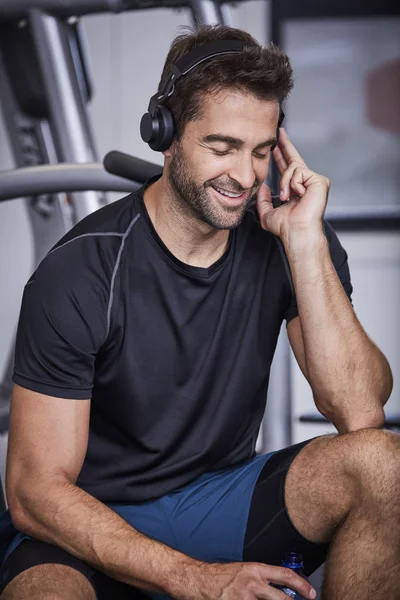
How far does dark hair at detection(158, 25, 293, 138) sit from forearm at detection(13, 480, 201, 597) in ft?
2.13

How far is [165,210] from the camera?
5.39 feet

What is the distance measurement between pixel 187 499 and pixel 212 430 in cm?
13

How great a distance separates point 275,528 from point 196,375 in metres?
0.29

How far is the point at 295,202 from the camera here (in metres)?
1.70

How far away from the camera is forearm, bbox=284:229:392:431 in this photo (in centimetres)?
162

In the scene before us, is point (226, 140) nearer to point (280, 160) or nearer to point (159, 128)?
point (159, 128)

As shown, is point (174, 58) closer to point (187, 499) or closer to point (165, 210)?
point (165, 210)

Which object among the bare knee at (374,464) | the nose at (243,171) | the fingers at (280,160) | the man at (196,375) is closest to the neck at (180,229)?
the man at (196,375)

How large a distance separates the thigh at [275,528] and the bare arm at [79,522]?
194 mm

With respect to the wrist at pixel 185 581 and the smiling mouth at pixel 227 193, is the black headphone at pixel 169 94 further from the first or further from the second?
the wrist at pixel 185 581

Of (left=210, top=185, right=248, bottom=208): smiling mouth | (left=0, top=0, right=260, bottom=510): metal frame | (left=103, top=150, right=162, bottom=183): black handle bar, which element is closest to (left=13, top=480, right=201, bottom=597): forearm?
(left=210, top=185, right=248, bottom=208): smiling mouth

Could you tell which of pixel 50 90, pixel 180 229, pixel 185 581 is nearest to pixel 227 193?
pixel 180 229

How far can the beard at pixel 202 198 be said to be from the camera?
1591mm

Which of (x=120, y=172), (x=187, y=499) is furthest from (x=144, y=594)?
(x=120, y=172)
